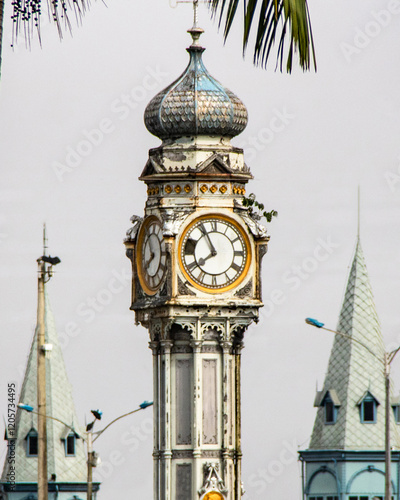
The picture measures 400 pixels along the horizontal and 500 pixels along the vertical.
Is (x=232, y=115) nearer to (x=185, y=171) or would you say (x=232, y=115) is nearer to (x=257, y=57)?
Answer: (x=185, y=171)

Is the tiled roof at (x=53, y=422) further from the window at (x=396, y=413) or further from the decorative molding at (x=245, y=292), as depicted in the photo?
the decorative molding at (x=245, y=292)

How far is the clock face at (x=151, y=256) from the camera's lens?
69812 mm

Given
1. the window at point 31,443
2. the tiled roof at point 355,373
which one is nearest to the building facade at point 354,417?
the tiled roof at point 355,373

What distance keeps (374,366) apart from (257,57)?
77900mm

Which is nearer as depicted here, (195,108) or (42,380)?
(42,380)

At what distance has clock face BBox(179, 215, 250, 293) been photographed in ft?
226

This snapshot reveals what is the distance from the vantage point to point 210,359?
69.4m

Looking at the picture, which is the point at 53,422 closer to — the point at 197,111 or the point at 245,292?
the point at 245,292

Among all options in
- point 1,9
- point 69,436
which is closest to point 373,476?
point 69,436

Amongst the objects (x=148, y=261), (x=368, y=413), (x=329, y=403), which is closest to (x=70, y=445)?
(x=329, y=403)

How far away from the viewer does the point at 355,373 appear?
101 metres

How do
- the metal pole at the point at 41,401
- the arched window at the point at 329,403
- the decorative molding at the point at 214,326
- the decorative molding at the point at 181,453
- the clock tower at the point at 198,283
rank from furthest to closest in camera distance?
the arched window at the point at 329,403
the decorative molding at the point at 181,453
the decorative molding at the point at 214,326
the clock tower at the point at 198,283
the metal pole at the point at 41,401

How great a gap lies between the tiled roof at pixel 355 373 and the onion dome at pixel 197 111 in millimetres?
30651

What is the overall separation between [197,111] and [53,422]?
36.6 meters
